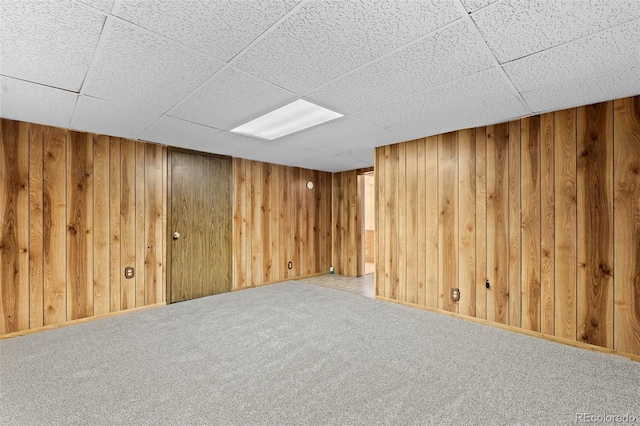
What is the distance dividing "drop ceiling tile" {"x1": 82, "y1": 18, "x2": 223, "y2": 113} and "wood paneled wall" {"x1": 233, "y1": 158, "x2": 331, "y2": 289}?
233 cm

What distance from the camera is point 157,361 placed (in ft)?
7.14

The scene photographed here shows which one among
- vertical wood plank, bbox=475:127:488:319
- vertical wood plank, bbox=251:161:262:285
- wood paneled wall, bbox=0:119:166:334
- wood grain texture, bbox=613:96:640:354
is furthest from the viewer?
vertical wood plank, bbox=251:161:262:285

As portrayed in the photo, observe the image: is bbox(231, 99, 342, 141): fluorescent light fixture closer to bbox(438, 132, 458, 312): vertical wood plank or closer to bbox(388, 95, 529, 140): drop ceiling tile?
bbox(388, 95, 529, 140): drop ceiling tile

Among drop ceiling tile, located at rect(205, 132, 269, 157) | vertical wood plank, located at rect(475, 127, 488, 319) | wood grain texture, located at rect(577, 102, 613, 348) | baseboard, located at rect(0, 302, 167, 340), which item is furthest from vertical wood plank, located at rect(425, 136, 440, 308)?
baseboard, located at rect(0, 302, 167, 340)

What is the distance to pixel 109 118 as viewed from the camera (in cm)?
270

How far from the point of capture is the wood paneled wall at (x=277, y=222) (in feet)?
15.0

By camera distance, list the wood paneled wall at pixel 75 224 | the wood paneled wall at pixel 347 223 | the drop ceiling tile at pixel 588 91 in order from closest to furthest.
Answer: the drop ceiling tile at pixel 588 91 < the wood paneled wall at pixel 75 224 < the wood paneled wall at pixel 347 223

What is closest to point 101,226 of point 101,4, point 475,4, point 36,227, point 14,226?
point 36,227

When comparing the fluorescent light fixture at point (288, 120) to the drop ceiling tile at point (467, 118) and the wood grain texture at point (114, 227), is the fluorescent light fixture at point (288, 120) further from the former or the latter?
the wood grain texture at point (114, 227)

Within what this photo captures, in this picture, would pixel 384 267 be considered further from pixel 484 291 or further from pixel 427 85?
pixel 427 85

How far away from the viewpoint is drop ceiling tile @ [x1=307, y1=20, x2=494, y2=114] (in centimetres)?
155

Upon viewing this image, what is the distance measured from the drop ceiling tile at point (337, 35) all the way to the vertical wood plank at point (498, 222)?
1.96 metres

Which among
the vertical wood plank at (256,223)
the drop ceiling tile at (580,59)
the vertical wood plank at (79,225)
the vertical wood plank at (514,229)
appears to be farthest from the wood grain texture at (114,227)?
the vertical wood plank at (514,229)

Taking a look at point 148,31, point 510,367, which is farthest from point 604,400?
point 148,31
